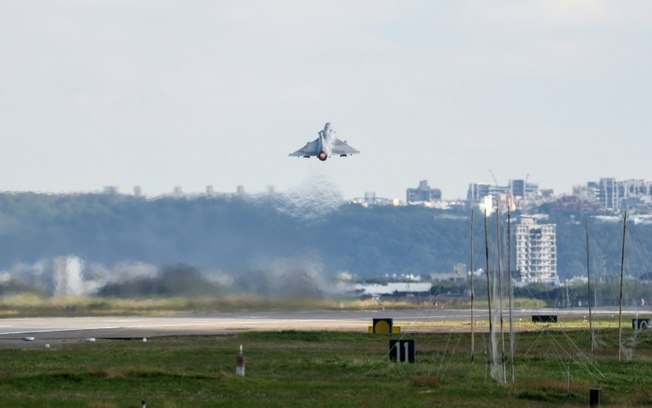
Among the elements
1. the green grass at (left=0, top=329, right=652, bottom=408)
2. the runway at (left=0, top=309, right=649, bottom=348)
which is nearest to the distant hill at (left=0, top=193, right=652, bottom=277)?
the runway at (left=0, top=309, right=649, bottom=348)

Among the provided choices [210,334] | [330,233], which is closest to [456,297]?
[330,233]

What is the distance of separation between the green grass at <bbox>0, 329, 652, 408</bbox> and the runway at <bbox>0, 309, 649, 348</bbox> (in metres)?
7.27

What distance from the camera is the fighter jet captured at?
396 ft

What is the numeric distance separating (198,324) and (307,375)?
4481 cm

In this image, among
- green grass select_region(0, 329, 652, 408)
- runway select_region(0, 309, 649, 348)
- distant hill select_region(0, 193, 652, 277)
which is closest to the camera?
green grass select_region(0, 329, 652, 408)

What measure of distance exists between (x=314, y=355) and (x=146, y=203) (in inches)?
1961

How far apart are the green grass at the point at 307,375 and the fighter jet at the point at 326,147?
43610 millimetres

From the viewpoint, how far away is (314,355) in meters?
66.5

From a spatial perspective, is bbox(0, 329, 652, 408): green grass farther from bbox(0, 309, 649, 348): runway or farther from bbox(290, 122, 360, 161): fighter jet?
bbox(290, 122, 360, 161): fighter jet

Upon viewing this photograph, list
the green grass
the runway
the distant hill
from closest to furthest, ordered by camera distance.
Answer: the green grass
the runway
the distant hill

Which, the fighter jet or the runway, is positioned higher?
the fighter jet

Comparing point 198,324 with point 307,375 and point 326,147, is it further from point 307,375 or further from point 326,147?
point 307,375

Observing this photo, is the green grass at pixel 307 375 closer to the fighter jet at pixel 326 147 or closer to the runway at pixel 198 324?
the runway at pixel 198 324

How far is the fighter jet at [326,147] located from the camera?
121 metres
